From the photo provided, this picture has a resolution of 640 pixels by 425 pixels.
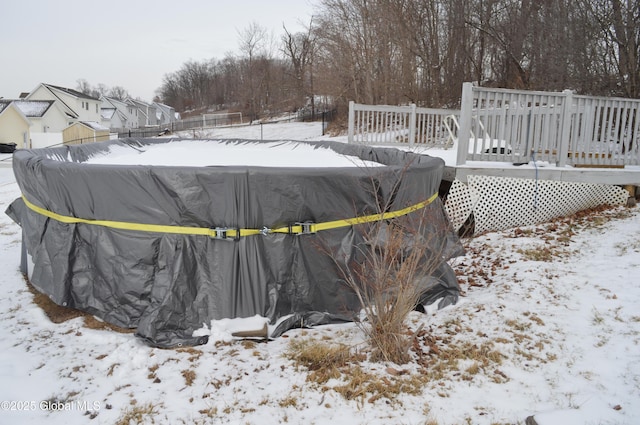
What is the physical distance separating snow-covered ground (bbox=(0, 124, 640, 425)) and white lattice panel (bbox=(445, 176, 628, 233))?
5.32ft

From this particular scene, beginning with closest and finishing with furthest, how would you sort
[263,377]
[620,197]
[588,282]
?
1. [263,377]
2. [588,282]
3. [620,197]

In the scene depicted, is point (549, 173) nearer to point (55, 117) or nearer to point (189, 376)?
point (189, 376)

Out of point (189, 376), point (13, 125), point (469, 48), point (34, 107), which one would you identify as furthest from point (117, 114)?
point (189, 376)

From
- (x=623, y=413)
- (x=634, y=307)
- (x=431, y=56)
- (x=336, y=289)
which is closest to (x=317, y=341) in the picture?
(x=336, y=289)

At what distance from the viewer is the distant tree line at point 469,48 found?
324 inches

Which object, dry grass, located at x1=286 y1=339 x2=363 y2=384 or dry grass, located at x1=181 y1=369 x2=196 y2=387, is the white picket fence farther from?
dry grass, located at x1=181 y1=369 x2=196 y2=387

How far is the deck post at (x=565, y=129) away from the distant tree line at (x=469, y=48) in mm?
3117

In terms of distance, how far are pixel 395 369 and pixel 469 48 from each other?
1639 cm

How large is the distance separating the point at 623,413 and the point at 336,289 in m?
1.95

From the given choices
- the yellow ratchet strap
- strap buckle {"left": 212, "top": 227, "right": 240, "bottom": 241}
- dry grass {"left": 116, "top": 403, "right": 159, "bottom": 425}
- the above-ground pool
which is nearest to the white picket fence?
the above-ground pool

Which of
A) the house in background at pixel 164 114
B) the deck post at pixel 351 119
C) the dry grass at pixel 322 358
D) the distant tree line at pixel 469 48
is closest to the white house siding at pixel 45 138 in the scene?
the distant tree line at pixel 469 48

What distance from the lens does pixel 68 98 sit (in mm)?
36656

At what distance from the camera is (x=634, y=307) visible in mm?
3213

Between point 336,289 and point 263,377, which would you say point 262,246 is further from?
point 263,377
